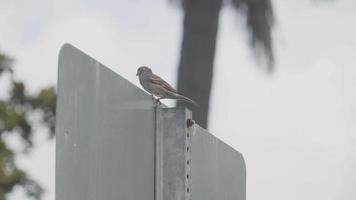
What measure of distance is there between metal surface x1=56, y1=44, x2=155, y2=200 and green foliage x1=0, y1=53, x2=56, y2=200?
1047cm

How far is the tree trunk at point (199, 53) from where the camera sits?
34.3ft

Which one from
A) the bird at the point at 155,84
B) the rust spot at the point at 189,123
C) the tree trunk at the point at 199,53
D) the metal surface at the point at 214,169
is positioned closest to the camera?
the rust spot at the point at 189,123

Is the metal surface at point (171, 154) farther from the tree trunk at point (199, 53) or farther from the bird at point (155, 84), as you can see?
the tree trunk at point (199, 53)

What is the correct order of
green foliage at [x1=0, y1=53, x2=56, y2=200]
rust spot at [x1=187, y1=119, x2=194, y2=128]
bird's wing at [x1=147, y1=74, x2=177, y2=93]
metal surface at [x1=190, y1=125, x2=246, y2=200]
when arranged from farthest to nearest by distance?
green foliage at [x1=0, y1=53, x2=56, y2=200], bird's wing at [x1=147, y1=74, x2=177, y2=93], metal surface at [x1=190, y1=125, x2=246, y2=200], rust spot at [x1=187, y1=119, x2=194, y2=128]

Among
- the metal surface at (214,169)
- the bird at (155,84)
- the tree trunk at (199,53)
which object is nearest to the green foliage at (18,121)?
the tree trunk at (199,53)

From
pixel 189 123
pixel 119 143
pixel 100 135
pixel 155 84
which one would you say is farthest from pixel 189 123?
pixel 155 84

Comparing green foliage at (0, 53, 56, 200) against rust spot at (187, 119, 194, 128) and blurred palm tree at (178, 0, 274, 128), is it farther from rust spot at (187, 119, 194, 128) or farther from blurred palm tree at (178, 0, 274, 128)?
rust spot at (187, 119, 194, 128)

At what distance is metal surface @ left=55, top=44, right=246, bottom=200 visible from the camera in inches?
66.3

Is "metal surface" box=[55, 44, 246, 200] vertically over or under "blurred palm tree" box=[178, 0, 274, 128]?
under

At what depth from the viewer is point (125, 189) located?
2.00 meters

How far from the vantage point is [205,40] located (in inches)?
434

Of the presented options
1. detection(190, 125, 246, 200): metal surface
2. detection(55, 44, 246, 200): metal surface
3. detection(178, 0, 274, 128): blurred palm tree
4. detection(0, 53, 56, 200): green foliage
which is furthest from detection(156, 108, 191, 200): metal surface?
detection(0, 53, 56, 200): green foliage

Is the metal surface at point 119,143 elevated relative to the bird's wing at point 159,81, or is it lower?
lower

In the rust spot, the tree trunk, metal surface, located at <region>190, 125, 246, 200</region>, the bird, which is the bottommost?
metal surface, located at <region>190, 125, 246, 200</region>
